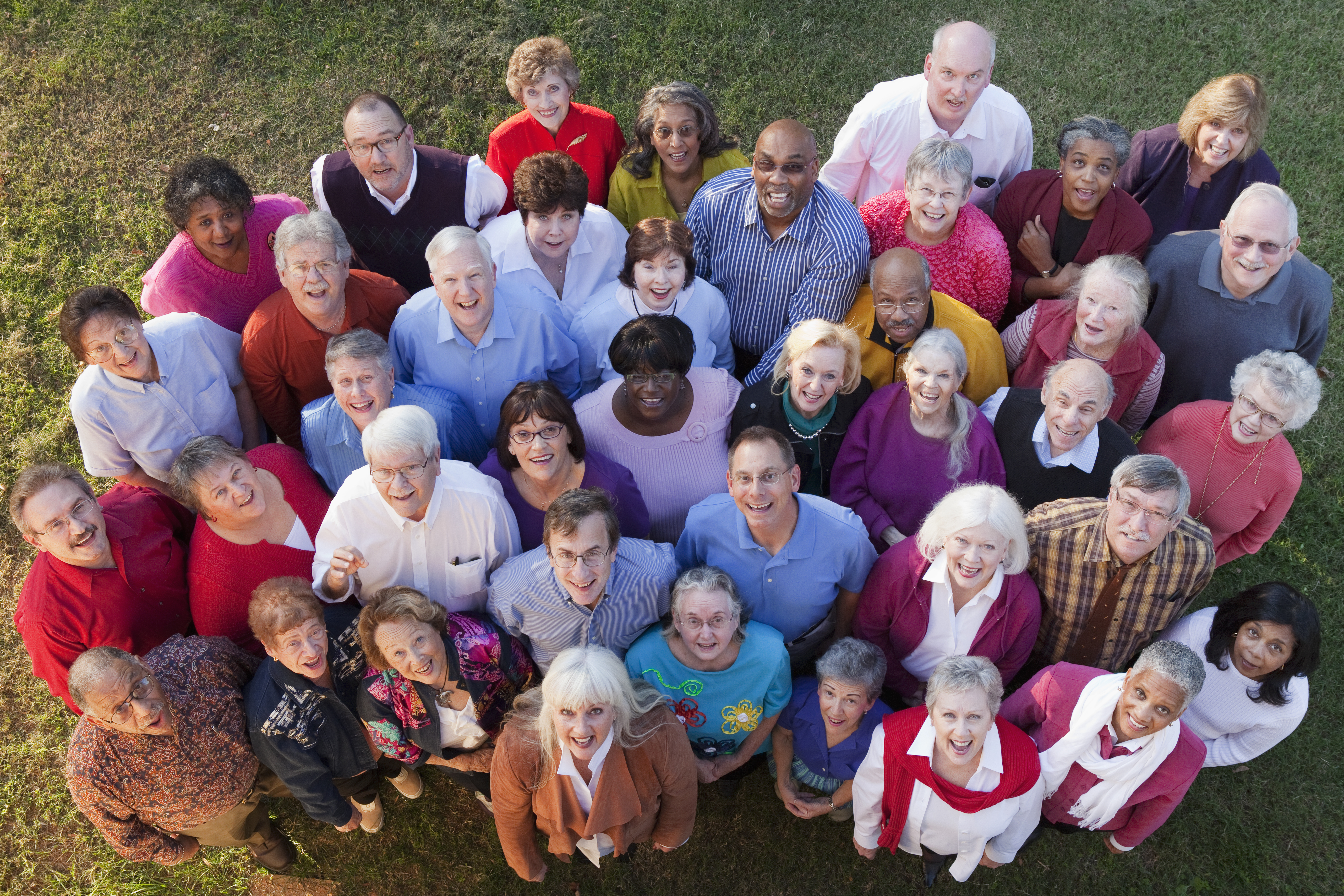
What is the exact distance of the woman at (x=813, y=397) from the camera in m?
4.83

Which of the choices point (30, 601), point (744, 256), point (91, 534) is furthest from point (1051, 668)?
point (30, 601)

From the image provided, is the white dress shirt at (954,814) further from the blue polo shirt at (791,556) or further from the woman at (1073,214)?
the woman at (1073,214)

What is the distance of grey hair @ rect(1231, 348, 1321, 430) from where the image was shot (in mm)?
4656

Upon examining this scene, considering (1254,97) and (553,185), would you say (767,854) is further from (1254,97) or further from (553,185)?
(1254,97)

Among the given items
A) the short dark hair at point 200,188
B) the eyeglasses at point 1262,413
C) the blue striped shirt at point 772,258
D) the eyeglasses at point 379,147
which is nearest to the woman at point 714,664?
the blue striped shirt at point 772,258

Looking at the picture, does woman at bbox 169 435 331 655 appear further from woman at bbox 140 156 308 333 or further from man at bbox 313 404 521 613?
woman at bbox 140 156 308 333

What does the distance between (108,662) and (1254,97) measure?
687 centimetres

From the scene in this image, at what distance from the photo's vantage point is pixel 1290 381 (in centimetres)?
466

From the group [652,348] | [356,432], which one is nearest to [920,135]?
[652,348]

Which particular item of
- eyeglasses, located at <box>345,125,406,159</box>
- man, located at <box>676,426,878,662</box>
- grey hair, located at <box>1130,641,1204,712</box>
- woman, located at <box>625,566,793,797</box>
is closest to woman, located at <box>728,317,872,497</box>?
man, located at <box>676,426,878,662</box>

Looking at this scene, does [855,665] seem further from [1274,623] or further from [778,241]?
[778,241]

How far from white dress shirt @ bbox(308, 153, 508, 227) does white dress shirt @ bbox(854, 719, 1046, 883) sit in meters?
3.91

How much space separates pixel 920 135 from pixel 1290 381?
8.70 feet

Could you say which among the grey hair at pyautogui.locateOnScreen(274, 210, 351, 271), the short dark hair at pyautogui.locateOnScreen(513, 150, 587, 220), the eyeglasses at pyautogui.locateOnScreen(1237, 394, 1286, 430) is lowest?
the eyeglasses at pyautogui.locateOnScreen(1237, 394, 1286, 430)
